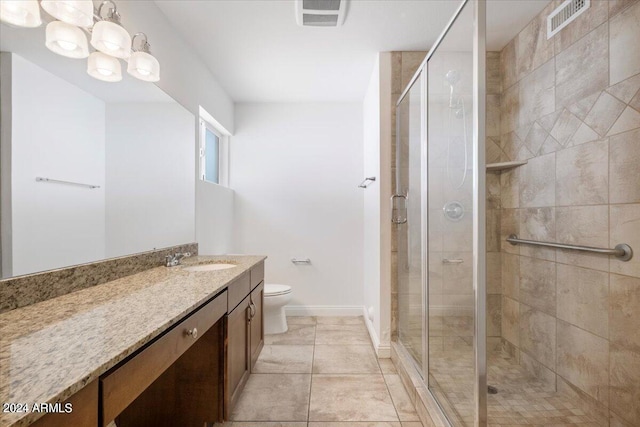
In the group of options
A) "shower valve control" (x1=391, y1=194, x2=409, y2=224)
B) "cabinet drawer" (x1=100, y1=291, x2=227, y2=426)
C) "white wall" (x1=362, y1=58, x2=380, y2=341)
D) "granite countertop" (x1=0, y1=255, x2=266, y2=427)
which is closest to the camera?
"granite countertop" (x1=0, y1=255, x2=266, y2=427)

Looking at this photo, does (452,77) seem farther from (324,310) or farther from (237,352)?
(324,310)

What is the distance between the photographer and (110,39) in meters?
1.37

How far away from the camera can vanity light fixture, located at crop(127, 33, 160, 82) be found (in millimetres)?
1580

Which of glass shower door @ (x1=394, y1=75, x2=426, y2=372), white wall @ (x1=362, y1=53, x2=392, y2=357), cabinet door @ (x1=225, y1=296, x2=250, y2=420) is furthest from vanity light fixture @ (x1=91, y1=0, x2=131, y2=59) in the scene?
white wall @ (x1=362, y1=53, x2=392, y2=357)

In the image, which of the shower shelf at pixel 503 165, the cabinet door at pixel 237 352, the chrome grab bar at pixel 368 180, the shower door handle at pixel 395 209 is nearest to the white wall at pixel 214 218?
the cabinet door at pixel 237 352

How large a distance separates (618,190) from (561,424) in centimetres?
120

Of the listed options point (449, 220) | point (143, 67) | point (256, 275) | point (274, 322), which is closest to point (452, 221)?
point (449, 220)

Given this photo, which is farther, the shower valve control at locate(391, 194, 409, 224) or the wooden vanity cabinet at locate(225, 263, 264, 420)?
the shower valve control at locate(391, 194, 409, 224)

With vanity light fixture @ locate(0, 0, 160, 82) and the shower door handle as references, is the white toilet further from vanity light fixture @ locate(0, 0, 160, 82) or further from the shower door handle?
vanity light fixture @ locate(0, 0, 160, 82)

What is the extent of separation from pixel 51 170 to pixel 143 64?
77cm

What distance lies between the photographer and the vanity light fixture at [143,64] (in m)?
1.58

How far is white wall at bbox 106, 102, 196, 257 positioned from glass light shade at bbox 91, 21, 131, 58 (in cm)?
24

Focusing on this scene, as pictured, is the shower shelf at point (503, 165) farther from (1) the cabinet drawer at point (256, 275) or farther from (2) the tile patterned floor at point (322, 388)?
(1) the cabinet drawer at point (256, 275)

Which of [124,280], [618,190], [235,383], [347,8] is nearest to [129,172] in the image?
[124,280]
